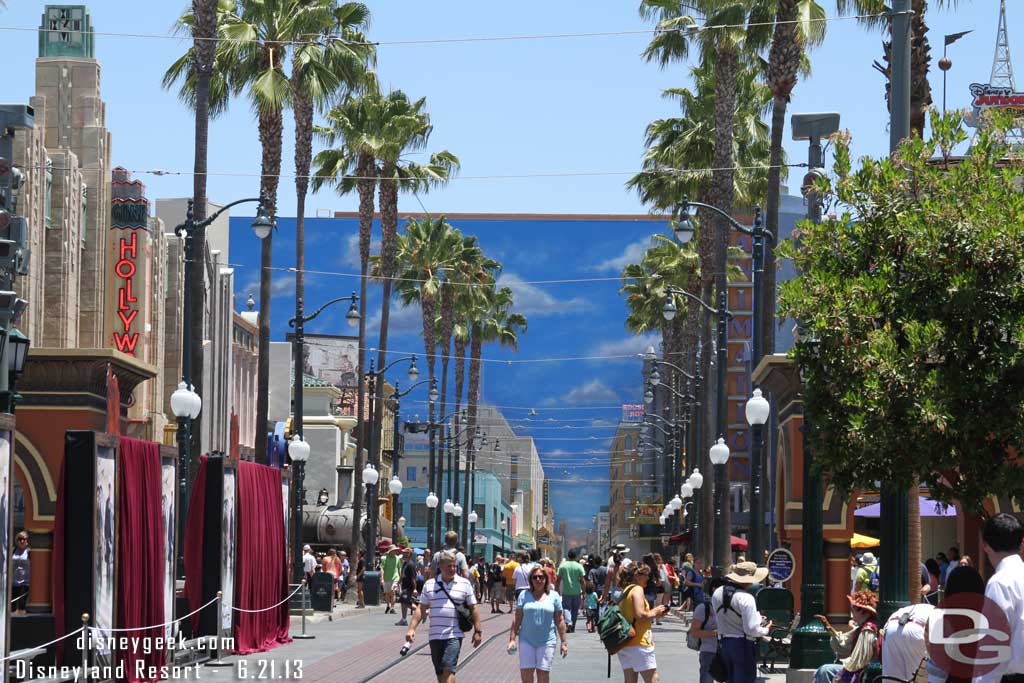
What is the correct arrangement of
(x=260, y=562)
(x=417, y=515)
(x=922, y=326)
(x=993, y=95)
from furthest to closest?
1. (x=417, y=515)
2. (x=993, y=95)
3. (x=260, y=562)
4. (x=922, y=326)

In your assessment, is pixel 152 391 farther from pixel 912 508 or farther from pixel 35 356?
pixel 912 508

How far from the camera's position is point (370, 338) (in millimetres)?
141000

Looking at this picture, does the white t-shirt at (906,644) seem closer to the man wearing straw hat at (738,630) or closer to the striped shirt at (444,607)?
the man wearing straw hat at (738,630)

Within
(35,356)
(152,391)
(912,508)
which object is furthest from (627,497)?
(912,508)

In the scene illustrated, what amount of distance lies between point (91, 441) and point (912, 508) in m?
8.68

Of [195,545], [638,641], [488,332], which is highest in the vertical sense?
[488,332]

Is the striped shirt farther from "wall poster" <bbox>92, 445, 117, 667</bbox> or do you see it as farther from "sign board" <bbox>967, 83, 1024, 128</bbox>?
"sign board" <bbox>967, 83, 1024, 128</bbox>

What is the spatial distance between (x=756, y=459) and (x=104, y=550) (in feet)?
45.4

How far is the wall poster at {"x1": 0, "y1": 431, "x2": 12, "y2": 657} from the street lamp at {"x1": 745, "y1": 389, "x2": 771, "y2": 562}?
1337 centimetres

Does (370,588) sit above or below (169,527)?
below

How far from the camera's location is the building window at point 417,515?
133m

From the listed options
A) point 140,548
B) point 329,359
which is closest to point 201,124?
point 140,548

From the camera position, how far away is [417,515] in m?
134

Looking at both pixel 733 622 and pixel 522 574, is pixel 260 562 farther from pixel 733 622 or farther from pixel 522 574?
pixel 733 622
